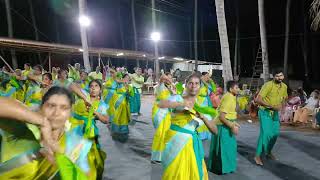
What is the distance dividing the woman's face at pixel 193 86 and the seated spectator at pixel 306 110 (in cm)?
926

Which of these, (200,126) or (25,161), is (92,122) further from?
(25,161)

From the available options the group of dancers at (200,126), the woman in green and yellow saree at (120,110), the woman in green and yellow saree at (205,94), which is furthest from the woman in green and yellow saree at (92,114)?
the woman in green and yellow saree at (120,110)

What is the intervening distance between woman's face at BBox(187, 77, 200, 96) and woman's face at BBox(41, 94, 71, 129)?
2255 mm

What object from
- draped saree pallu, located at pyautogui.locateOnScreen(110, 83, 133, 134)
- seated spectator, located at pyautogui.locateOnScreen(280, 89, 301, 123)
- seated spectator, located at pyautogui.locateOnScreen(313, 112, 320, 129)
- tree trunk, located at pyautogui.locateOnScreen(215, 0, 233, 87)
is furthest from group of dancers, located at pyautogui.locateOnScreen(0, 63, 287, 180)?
tree trunk, located at pyautogui.locateOnScreen(215, 0, 233, 87)

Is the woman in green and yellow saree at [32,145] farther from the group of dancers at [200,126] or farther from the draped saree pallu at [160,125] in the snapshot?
the draped saree pallu at [160,125]

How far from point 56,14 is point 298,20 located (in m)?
21.7

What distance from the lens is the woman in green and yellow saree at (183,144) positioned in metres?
4.71

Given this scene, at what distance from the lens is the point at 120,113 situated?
1199cm

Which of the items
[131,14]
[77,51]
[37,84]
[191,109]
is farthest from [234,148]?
[131,14]

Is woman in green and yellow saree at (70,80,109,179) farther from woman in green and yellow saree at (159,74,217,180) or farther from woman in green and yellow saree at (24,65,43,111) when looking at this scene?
woman in green and yellow saree at (24,65,43,111)

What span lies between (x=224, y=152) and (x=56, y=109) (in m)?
4.86

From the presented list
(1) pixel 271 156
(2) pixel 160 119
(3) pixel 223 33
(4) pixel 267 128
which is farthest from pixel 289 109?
(2) pixel 160 119

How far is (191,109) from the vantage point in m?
4.68

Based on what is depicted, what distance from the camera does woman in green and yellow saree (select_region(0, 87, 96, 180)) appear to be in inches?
94.8
